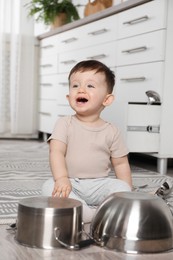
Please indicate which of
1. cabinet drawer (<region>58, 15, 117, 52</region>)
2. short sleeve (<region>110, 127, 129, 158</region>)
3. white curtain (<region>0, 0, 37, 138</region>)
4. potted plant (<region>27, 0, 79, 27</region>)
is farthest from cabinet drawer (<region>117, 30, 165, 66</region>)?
white curtain (<region>0, 0, 37, 138</region>)

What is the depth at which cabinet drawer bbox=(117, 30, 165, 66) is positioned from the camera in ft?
6.66

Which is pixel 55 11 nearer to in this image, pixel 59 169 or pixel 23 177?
pixel 23 177

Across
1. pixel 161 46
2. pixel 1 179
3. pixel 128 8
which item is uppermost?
pixel 128 8

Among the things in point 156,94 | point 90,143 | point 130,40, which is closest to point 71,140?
point 90,143

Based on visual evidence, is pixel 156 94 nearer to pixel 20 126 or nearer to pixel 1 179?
pixel 1 179

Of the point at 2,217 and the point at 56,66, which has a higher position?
the point at 56,66

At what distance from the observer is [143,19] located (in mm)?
2133

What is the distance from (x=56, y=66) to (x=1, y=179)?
1.69 metres

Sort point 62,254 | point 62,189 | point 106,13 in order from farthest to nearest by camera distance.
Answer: point 106,13 → point 62,189 → point 62,254

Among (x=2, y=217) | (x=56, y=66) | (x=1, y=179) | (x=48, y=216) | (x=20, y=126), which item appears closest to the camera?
(x=48, y=216)

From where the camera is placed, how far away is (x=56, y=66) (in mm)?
3303

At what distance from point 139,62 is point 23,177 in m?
0.81

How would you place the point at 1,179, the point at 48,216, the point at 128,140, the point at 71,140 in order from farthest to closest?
the point at 128,140, the point at 1,179, the point at 71,140, the point at 48,216

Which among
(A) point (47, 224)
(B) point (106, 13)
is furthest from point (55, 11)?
(A) point (47, 224)
